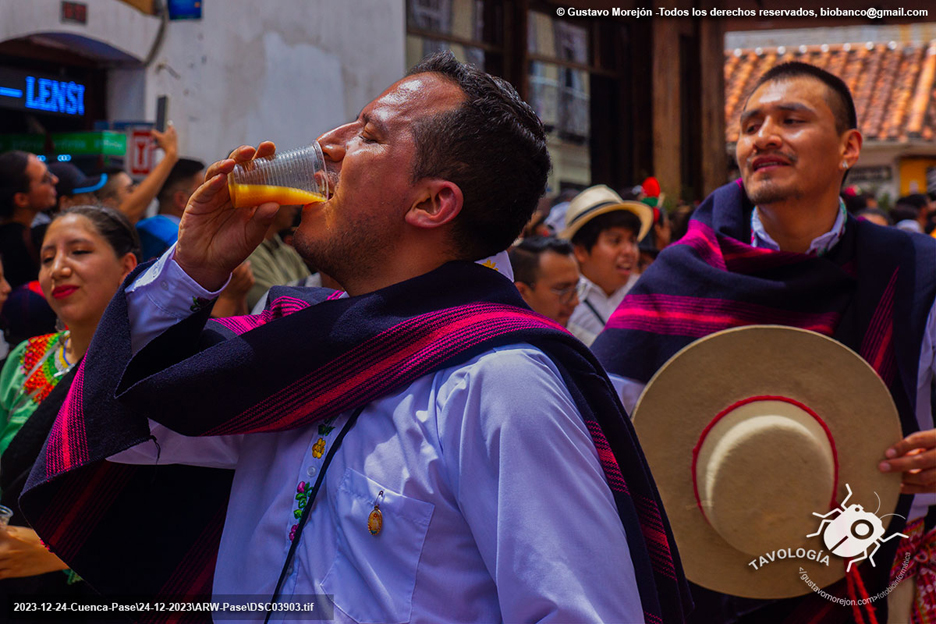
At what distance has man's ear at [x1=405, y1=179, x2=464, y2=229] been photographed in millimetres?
1788

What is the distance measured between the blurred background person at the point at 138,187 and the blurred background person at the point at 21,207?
31 cm

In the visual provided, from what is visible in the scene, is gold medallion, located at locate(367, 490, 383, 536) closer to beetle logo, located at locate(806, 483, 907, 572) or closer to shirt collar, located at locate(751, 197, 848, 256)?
beetle logo, located at locate(806, 483, 907, 572)

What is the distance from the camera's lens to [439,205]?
1805 millimetres

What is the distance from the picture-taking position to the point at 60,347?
3295mm

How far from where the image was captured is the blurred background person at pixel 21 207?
476 centimetres

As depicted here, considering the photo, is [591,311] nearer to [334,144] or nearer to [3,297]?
[3,297]

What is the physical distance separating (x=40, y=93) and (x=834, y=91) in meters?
5.31

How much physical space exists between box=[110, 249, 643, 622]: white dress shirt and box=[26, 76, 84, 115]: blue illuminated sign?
224 inches

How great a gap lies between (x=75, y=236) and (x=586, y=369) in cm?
219

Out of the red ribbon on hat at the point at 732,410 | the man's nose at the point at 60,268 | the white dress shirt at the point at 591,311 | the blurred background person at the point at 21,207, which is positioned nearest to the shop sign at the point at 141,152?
the blurred background person at the point at 21,207

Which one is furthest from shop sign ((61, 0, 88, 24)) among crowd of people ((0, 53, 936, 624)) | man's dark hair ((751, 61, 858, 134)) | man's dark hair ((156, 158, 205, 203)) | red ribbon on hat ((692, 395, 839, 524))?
red ribbon on hat ((692, 395, 839, 524))

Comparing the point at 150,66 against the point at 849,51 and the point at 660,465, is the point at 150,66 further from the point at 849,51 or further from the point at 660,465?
the point at 849,51

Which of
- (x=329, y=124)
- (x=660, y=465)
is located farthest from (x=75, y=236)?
(x=329, y=124)

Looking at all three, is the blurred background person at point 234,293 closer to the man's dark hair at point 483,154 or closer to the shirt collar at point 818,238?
the shirt collar at point 818,238
